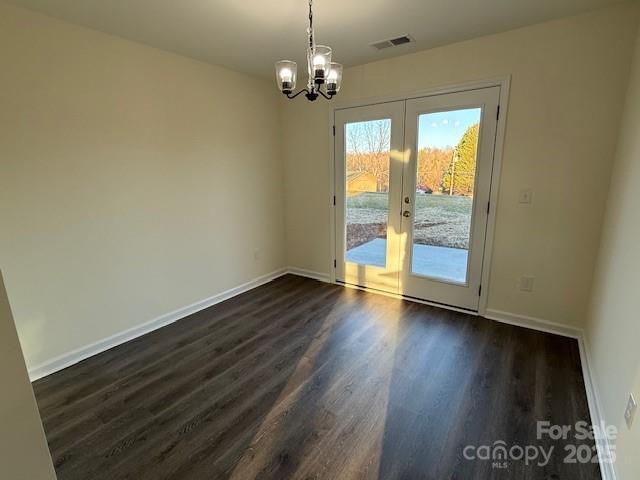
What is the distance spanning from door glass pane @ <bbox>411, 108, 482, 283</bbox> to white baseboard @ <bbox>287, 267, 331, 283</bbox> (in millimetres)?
1264

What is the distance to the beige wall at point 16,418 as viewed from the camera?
96cm

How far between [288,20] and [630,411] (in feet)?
9.76

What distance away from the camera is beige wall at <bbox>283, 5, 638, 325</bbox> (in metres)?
2.38

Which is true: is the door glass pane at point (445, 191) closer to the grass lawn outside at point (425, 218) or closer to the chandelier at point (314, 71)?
the grass lawn outside at point (425, 218)

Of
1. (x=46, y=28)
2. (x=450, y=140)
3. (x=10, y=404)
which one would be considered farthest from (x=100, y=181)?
(x=450, y=140)

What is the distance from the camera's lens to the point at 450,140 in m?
3.07

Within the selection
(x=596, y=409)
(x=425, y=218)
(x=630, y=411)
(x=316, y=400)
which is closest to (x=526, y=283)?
(x=425, y=218)

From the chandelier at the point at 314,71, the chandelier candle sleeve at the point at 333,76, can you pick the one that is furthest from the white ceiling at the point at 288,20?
the chandelier candle sleeve at the point at 333,76

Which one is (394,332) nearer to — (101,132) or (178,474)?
(178,474)

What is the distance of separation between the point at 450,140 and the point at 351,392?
2.43m

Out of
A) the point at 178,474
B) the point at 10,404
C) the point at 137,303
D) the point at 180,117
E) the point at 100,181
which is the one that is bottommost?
the point at 178,474

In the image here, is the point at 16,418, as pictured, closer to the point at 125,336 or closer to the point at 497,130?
the point at 125,336

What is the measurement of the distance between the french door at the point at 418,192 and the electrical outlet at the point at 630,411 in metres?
1.81

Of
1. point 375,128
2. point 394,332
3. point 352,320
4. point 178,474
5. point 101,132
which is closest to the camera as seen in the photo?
point 178,474
